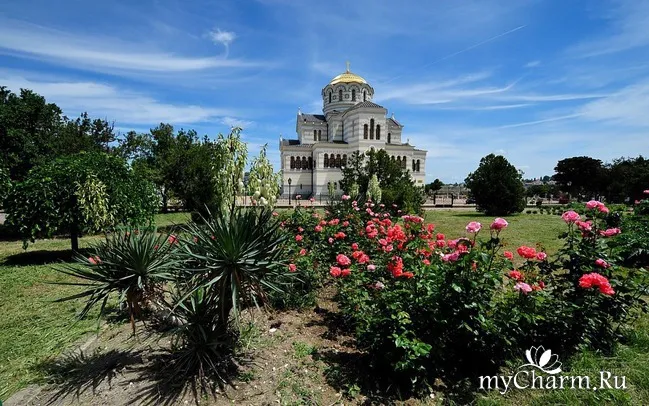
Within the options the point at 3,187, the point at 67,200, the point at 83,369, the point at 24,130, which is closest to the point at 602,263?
the point at 83,369

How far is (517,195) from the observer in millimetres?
19750

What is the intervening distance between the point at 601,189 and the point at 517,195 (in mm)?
35405

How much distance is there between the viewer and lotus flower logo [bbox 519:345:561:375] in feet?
9.96

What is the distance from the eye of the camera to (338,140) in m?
44.0

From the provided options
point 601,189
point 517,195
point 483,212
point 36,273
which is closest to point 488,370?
point 36,273

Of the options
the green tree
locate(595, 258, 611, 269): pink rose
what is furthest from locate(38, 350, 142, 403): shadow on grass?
the green tree

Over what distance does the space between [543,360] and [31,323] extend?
6.96 m

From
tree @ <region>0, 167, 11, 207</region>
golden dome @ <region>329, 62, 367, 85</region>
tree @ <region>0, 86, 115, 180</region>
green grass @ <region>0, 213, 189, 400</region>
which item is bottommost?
green grass @ <region>0, 213, 189, 400</region>

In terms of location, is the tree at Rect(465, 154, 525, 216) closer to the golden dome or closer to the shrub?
the shrub

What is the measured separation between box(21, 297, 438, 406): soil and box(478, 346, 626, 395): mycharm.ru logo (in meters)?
0.75

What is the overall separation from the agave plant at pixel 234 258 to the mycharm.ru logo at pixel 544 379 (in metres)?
2.35

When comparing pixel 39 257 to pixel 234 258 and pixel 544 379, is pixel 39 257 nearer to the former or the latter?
pixel 234 258

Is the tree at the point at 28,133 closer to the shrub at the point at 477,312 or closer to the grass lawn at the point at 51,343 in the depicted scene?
the grass lawn at the point at 51,343

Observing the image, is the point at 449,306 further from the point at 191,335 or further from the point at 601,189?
the point at 601,189
